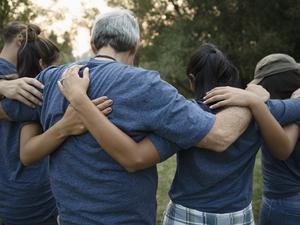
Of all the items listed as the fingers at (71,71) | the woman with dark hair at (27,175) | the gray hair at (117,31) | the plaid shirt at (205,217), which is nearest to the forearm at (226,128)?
the plaid shirt at (205,217)

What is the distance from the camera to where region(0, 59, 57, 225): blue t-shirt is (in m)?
2.33

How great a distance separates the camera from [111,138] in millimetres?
1666

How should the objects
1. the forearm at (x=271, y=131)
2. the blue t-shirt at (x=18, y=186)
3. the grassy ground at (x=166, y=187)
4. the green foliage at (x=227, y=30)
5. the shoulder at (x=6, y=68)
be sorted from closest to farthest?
the forearm at (x=271, y=131)
the blue t-shirt at (x=18, y=186)
the shoulder at (x=6, y=68)
the grassy ground at (x=166, y=187)
the green foliage at (x=227, y=30)

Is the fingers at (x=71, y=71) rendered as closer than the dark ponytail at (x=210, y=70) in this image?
Yes

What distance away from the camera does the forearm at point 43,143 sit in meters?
1.79

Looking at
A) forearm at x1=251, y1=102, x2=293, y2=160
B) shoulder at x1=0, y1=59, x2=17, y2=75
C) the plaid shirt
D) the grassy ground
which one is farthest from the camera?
the grassy ground

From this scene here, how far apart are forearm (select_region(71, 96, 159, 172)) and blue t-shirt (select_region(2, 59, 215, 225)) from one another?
2.0 inches

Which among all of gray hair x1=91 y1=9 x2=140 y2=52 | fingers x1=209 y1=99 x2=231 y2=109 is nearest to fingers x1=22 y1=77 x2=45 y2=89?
gray hair x1=91 y1=9 x2=140 y2=52

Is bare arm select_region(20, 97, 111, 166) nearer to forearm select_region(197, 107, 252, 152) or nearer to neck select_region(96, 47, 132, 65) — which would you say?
neck select_region(96, 47, 132, 65)

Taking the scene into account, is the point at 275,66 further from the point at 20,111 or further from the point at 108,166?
the point at 20,111

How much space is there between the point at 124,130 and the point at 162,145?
0.54ft

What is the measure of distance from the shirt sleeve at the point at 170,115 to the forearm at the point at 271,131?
1.05 feet

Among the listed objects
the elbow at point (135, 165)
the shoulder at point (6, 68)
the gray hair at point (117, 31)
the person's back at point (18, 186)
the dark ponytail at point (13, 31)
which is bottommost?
the person's back at point (18, 186)

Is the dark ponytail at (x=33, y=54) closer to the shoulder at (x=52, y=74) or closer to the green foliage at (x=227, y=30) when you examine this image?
the shoulder at (x=52, y=74)
